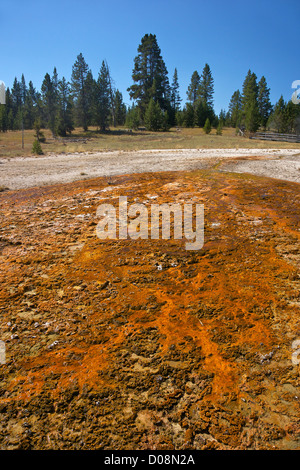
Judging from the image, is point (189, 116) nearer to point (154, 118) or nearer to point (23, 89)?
point (154, 118)

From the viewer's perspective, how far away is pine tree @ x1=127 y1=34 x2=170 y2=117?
50.4 meters

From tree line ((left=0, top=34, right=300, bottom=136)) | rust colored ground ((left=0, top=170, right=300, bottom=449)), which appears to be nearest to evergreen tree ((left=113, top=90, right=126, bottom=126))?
tree line ((left=0, top=34, right=300, bottom=136))

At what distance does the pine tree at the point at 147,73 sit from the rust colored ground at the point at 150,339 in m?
52.1

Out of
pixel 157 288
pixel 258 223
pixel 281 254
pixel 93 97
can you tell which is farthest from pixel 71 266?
pixel 93 97

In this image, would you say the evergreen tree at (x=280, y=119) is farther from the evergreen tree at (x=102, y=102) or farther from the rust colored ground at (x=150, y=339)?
the rust colored ground at (x=150, y=339)

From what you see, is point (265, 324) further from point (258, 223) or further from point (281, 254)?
point (258, 223)

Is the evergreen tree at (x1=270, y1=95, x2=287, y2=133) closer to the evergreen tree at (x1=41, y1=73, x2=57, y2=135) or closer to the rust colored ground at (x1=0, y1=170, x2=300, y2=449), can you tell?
the evergreen tree at (x1=41, y1=73, x2=57, y2=135)

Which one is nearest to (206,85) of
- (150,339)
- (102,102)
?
Answer: (102,102)

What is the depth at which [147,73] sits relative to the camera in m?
51.6

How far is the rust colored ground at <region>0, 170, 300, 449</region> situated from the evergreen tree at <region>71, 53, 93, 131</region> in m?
45.6

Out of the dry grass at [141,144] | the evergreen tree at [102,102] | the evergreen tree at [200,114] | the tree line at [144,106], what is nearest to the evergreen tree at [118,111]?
the tree line at [144,106]

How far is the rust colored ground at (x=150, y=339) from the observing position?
1.36 m

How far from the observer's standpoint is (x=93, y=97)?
43250 millimetres
